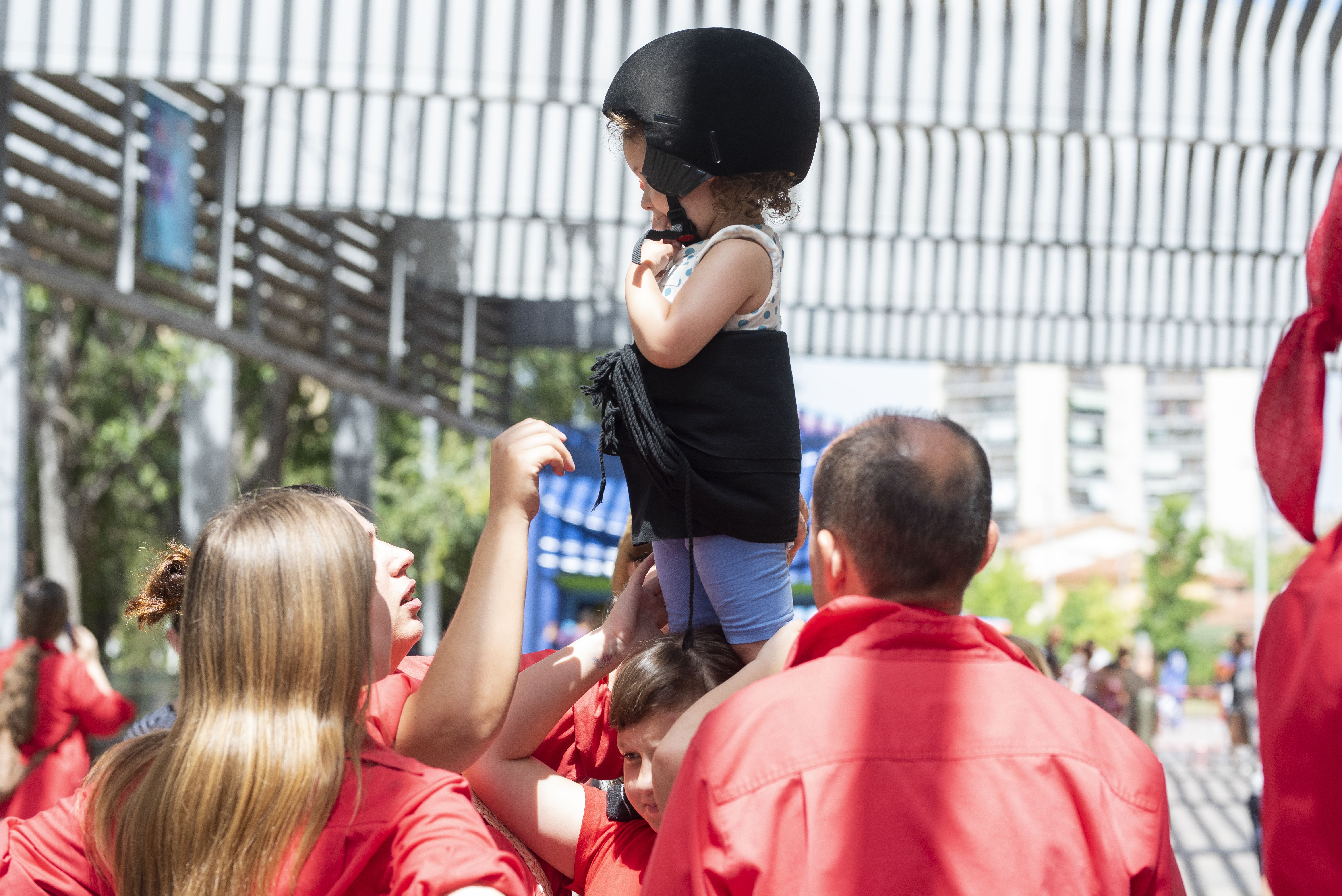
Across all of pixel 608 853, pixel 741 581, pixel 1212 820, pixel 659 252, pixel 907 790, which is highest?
pixel 659 252

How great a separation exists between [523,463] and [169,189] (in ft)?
25.5

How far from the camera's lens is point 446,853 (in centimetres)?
150

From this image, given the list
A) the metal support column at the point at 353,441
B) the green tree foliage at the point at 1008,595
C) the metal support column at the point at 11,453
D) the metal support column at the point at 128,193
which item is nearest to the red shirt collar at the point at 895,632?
the metal support column at the point at 128,193

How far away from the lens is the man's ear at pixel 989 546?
1685 mm

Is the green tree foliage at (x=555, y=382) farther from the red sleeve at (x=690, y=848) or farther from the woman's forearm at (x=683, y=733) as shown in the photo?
the red sleeve at (x=690, y=848)

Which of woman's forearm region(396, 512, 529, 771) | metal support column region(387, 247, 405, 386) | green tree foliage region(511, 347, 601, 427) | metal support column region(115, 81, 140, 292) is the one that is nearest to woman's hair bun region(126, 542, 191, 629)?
woman's forearm region(396, 512, 529, 771)

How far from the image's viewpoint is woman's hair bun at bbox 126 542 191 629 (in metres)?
2.09

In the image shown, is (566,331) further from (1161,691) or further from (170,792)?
(1161,691)

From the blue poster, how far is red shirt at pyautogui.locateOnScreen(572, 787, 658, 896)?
7461mm

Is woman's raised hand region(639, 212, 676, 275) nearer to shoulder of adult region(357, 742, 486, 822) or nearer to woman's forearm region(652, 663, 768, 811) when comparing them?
woman's forearm region(652, 663, 768, 811)

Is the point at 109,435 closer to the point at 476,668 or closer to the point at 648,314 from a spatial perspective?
the point at 648,314

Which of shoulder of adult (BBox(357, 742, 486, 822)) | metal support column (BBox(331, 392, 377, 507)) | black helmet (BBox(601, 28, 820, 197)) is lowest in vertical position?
metal support column (BBox(331, 392, 377, 507))

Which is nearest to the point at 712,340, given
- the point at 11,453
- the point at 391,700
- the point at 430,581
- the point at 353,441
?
the point at 391,700

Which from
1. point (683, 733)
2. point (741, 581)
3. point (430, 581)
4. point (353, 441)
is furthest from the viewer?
point (430, 581)
